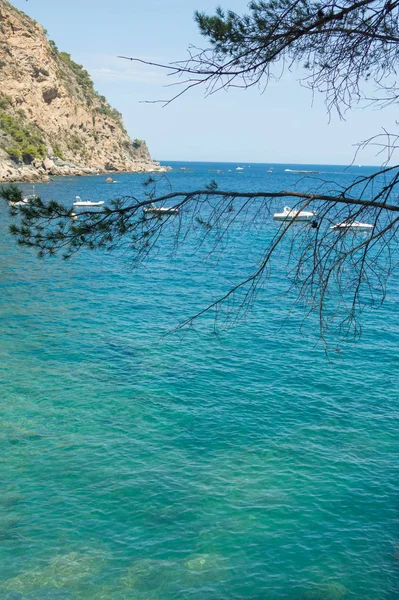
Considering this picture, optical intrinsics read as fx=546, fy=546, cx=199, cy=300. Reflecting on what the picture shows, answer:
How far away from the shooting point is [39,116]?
96.6m

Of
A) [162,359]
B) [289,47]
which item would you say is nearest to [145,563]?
[289,47]

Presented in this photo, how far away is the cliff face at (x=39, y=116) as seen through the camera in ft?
261

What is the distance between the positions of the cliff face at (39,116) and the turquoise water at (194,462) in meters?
58.8

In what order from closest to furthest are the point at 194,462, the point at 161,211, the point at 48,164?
the point at 161,211 → the point at 194,462 → the point at 48,164

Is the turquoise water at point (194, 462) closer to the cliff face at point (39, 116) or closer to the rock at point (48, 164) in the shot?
the cliff face at point (39, 116)

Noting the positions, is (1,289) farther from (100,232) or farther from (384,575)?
(384,575)

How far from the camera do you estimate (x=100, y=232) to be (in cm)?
675

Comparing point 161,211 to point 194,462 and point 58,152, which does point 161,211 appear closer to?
point 194,462

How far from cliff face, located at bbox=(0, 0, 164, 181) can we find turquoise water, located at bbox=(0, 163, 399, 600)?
58792 millimetres

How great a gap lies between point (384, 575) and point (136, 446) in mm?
5153

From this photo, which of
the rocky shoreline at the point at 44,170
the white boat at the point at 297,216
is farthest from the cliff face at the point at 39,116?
the white boat at the point at 297,216

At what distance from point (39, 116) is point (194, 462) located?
97.5m

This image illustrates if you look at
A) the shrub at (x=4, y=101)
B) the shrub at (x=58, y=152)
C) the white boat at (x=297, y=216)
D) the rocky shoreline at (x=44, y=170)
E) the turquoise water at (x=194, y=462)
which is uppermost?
the shrub at (x=4, y=101)

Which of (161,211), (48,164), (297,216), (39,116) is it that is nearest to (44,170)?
(48,164)
